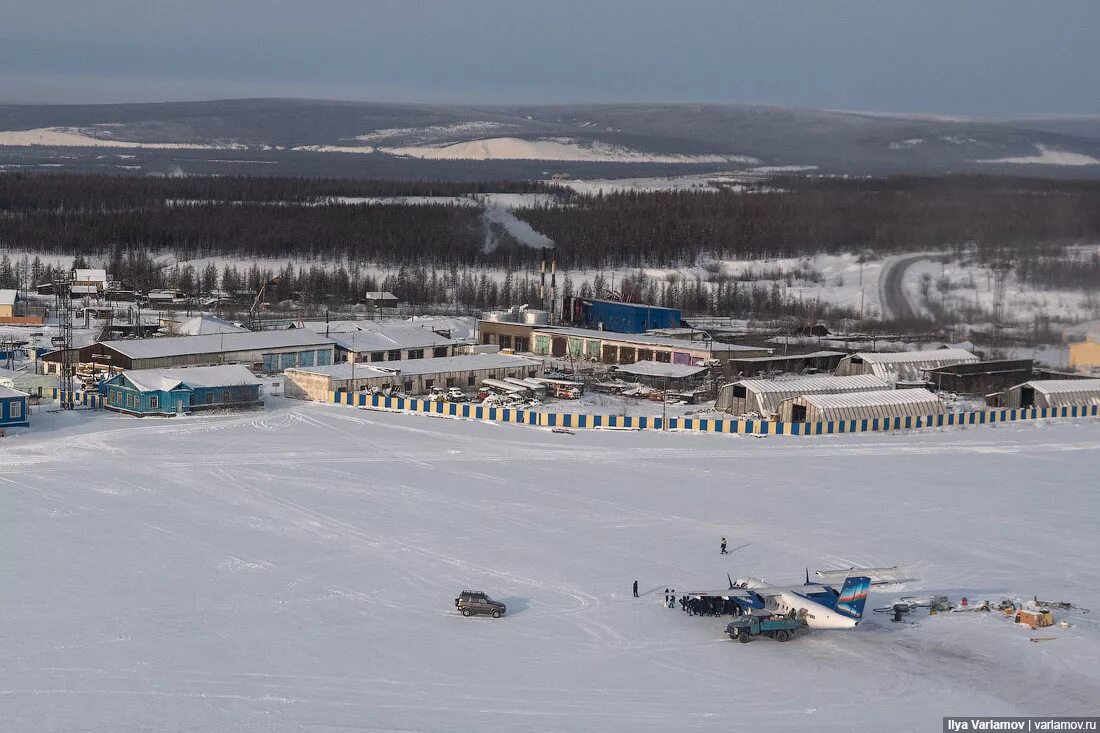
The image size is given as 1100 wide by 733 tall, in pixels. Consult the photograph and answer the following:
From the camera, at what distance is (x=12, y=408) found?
63.6 ft

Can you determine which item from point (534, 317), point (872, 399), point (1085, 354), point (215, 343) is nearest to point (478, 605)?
point (872, 399)

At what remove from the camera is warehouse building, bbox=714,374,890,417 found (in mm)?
21938

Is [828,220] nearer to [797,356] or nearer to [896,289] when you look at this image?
[896,289]

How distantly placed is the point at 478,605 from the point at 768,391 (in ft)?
37.9

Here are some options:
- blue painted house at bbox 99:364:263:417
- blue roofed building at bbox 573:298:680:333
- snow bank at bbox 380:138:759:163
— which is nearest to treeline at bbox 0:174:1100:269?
blue roofed building at bbox 573:298:680:333

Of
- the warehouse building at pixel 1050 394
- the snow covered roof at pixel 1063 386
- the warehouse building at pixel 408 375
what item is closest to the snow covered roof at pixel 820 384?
the warehouse building at pixel 1050 394

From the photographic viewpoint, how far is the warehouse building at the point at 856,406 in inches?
841

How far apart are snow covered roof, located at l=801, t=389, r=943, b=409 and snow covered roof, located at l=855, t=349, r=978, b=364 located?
3319 mm

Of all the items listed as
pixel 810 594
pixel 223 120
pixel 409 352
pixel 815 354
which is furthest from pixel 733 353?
pixel 223 120

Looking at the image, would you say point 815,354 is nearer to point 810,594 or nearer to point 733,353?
point 733,353

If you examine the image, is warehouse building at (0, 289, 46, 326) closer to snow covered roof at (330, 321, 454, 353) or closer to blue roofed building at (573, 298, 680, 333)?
snow covered roof at (330, 321, 454, 353)

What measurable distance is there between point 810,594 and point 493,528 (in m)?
4.20

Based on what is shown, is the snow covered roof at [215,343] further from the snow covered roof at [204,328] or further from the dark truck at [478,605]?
the dark truck at [478,605]

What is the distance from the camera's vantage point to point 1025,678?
1023 centimetres
